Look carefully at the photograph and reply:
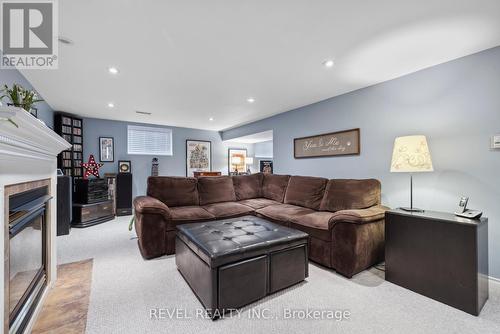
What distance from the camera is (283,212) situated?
2.99 meters

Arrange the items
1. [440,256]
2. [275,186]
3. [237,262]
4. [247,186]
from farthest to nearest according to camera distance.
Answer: [247,186] < [275,186] < [440,256] < [237,262]

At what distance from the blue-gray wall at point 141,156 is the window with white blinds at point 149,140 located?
0.11 m

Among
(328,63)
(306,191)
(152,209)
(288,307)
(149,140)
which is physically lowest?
(288,307)

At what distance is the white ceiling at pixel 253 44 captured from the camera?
→ 1.57 metres

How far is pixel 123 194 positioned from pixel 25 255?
3.66 meters

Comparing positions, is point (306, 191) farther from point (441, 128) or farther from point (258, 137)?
point (258, 137)

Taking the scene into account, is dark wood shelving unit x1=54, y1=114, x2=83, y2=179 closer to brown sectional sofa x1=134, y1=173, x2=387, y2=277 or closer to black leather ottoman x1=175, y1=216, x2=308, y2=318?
brown sectional sofa x1=134, y1=173, x2=387, y2=277

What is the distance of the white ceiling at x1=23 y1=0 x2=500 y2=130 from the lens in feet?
5.14

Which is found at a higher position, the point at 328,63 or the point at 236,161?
the point at 328,63

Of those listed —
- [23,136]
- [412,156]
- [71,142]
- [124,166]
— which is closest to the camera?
[23,136]

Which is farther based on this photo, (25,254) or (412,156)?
(412,156)

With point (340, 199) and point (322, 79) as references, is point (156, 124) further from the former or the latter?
point (340, 199)

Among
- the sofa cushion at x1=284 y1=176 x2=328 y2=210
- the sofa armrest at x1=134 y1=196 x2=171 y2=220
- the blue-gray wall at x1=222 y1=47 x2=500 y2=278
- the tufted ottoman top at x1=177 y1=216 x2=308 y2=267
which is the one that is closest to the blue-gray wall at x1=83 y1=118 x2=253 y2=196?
the sofa armrest at x1=134 y1=196 x2=171 y2=220

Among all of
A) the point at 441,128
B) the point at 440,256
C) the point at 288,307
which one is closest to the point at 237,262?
the point at 288,307
